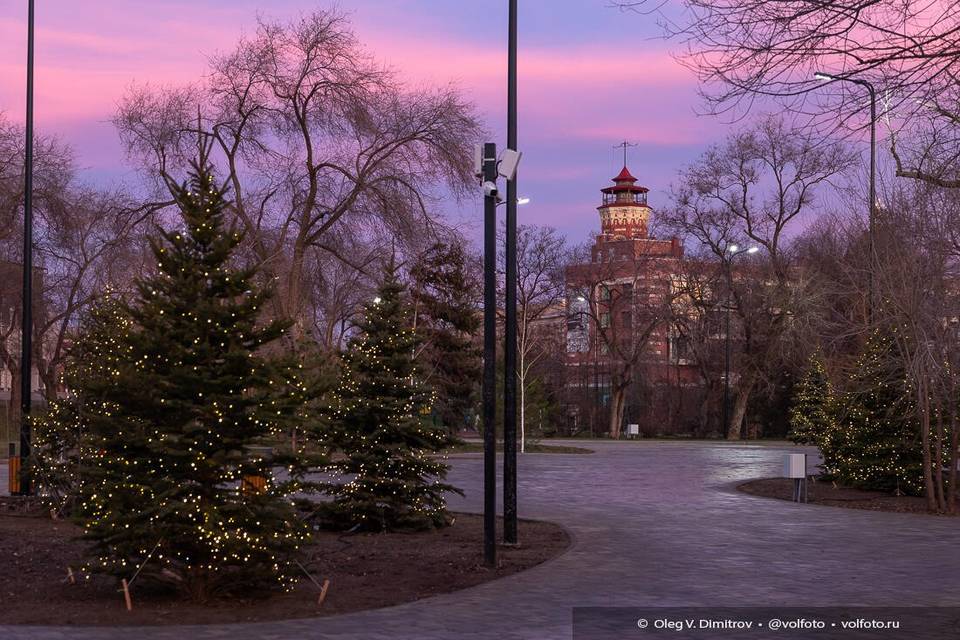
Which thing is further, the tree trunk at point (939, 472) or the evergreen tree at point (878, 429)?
the evergreen tree at point (878, 429)

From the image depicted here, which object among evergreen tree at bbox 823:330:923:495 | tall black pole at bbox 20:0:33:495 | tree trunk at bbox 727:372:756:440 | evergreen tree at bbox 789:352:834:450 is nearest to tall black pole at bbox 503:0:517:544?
tall black pole at bbox 20:0:33:495

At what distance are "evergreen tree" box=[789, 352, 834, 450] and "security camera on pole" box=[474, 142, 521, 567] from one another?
13.6 m

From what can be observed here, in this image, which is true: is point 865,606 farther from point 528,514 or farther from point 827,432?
point 827,432

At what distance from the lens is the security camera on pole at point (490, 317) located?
44.1ft

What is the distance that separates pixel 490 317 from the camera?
45.5ft

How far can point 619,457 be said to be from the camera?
4062cm

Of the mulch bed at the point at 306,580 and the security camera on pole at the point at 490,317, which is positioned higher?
the security camera on pole at the point at 490,317

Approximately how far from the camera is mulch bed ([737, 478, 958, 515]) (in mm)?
21766

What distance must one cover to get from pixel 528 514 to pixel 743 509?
3.93 metres

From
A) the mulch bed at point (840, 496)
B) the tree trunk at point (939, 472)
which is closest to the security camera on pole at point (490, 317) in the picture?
the mulch bed at point (840, 496)

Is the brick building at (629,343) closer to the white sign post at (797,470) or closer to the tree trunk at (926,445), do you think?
the white sign post at (797,470)

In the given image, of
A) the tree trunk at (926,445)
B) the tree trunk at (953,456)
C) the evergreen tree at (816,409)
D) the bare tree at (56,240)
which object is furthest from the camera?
the bare tree at (56,240)

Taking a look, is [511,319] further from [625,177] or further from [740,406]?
Result: [625,177]

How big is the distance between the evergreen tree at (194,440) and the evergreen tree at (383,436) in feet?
18.4
